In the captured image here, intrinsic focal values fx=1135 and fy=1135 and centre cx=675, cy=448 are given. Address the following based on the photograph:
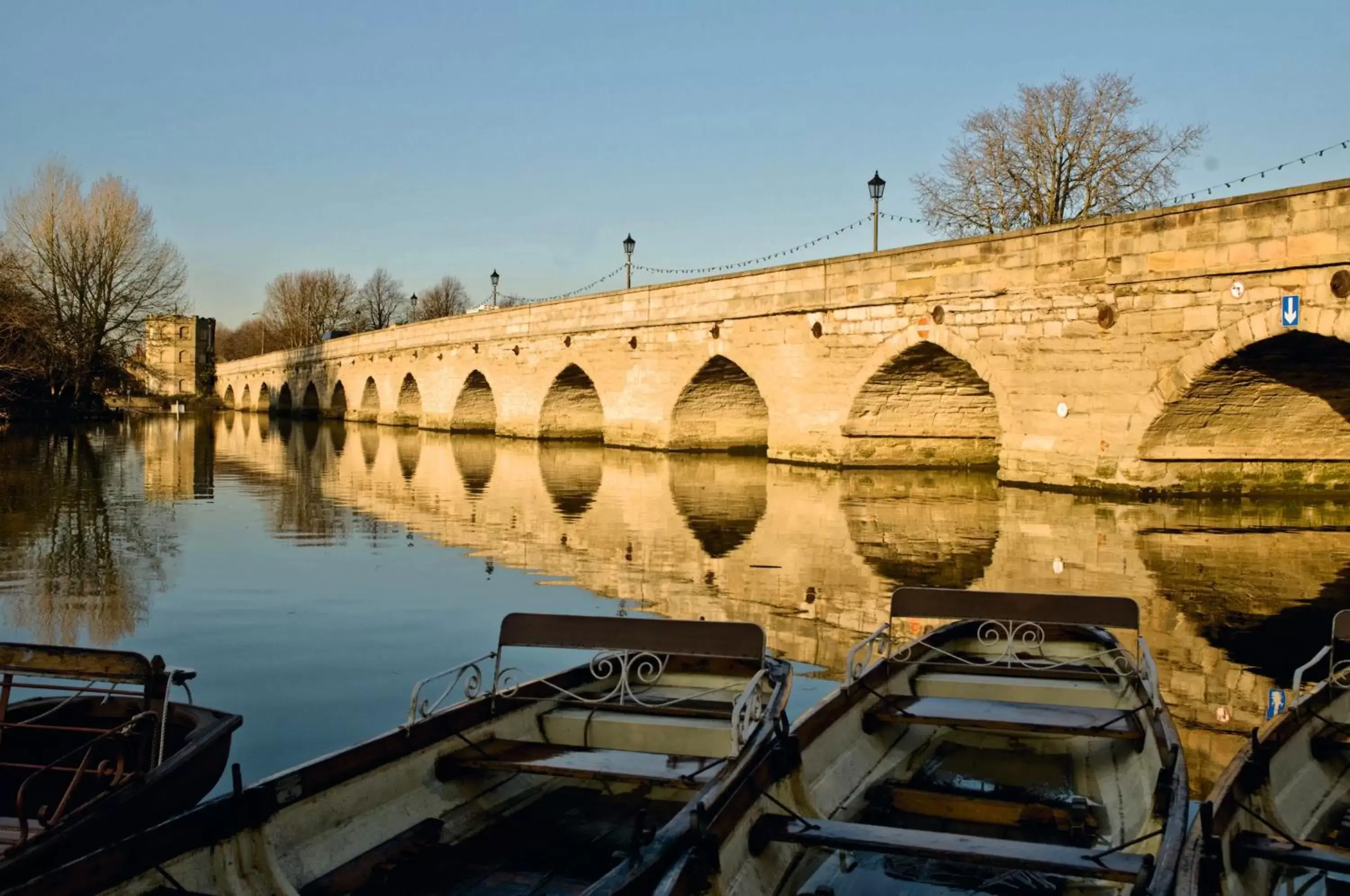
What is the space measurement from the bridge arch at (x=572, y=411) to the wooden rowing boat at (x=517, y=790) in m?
25.8

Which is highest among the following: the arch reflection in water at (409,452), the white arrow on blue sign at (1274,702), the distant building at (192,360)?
the distant building at (192,360)

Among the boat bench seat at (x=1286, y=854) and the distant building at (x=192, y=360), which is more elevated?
the distant building at (x=192, y=360)

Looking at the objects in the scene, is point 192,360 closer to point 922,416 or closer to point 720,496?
point 922,416

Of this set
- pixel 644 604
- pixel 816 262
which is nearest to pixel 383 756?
pixel 644 604

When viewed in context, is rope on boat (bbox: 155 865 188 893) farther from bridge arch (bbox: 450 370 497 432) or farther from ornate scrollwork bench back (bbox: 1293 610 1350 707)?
bridge arch (bbox: 450 370 497 432)

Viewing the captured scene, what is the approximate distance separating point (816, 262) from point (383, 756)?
17765 mm

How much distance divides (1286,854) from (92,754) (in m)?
4.14

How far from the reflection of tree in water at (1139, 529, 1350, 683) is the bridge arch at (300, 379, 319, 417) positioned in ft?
166

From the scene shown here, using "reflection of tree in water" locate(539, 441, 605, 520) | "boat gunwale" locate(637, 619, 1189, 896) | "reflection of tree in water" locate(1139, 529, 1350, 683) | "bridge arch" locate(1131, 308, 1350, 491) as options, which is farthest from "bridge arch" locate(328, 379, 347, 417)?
"boat gunwale" locate(637, 619, 1189, 896)

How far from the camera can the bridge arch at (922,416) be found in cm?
1955

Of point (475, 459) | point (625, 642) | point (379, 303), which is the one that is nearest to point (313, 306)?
point (379, 303)

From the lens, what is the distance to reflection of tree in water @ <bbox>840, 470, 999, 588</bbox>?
10.3 metres

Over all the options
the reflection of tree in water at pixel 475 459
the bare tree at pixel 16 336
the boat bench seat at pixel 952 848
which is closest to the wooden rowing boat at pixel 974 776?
the boat bench seat at pixel 952 848

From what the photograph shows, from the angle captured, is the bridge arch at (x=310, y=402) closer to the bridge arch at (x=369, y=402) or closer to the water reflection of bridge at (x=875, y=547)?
the bridge arch at (x=369, y=402)
